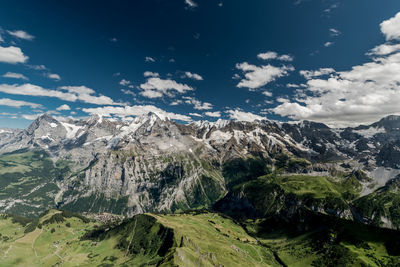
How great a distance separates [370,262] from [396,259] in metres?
20.9

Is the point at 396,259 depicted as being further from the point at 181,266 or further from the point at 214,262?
the point at 181,266

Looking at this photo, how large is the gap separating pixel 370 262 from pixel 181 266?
573 ft

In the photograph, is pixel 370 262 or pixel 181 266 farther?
pixel 370 262

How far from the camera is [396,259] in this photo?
19525 centimetres

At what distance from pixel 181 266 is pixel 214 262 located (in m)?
54.7

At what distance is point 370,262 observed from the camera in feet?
654

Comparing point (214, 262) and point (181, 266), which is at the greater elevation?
point (181, 266)

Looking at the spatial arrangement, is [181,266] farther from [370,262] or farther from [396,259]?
[396,259]

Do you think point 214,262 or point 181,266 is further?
point 214,262

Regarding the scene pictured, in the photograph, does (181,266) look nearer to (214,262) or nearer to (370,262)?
(214,262)

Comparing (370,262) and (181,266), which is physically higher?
(181,266)

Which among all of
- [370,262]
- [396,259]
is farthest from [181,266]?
[396,259]

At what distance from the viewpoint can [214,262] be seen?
19600 centimetres

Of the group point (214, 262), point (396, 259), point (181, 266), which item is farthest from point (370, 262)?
point (181, 266)
